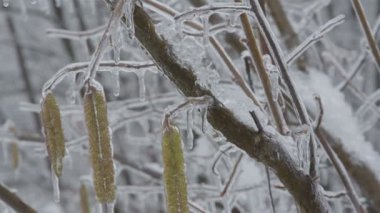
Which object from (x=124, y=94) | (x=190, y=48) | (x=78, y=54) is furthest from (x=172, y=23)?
(x=78, y=54)

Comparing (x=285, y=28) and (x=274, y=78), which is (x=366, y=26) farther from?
(x=285, y=28)

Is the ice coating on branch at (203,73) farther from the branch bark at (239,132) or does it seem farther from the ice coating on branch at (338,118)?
the ice coating on branch at (338,118)


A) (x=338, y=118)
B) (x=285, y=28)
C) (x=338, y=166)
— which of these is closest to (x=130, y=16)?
(x=338, y=166)

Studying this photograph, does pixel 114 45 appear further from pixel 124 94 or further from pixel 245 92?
pixel 124 94

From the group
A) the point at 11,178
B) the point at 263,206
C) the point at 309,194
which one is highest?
the point at 309,194

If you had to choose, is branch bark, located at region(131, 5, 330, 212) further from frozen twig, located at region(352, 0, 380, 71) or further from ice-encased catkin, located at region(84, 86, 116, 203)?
frozen twig, located at region(352, 0, 380, 71)
